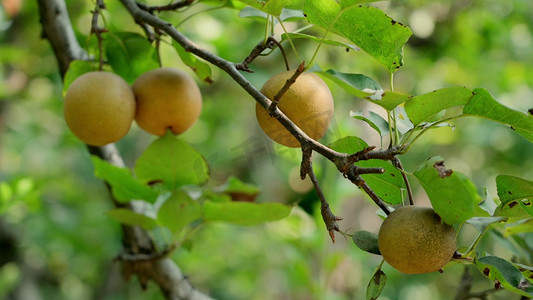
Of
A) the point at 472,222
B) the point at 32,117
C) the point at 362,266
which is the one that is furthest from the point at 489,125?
the point at 472,222

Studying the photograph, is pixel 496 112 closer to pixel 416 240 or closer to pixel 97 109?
pixel 416 240

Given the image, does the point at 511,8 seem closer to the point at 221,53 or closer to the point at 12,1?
the point at 221,53

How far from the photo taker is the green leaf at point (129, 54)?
40.7 inches

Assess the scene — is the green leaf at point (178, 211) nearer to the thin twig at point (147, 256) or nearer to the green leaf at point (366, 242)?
the thin twig at point (147, 256)

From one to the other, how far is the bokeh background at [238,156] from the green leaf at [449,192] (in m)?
0.79

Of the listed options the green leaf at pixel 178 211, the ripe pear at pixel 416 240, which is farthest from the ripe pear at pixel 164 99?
the ripe pear at pixel 416 240

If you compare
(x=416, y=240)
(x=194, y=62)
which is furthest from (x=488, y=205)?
(x=194, y=62)

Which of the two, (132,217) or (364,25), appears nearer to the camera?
(364,25)

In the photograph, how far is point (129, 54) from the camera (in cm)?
105

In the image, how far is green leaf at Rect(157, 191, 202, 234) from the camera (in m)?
0.96

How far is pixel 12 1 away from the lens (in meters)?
1.95

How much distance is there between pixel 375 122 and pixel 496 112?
6.6 inches

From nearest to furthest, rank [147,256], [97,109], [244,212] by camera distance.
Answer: [97,109]
[244,212]
[147,256]

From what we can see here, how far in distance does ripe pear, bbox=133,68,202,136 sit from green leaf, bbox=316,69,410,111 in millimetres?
351
